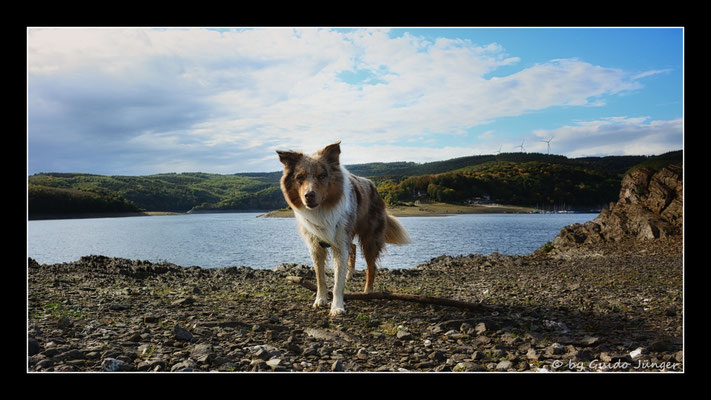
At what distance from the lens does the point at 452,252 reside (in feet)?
59.5

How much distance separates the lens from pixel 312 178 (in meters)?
6.18

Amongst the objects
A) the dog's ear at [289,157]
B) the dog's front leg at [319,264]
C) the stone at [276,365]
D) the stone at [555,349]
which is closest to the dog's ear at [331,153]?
the dog's ear at [289,157]

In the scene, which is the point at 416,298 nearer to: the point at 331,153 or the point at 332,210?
the point at 332,210

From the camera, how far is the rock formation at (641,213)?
17.4 m

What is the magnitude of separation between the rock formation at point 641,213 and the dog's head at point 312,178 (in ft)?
53.2

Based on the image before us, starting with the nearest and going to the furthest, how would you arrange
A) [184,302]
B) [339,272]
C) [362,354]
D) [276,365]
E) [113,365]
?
1. [113,365]
2. [276,365]
3. [362,354]
4. [339,272]
5. [184,302]

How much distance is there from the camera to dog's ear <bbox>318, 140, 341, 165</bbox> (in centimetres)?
658

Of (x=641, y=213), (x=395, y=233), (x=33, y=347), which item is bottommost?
(x=33, y=347)

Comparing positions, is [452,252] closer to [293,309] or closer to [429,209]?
[293,309]

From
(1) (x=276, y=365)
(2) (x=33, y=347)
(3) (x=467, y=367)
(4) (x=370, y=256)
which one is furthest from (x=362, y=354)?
(2) (x=33, y=347)

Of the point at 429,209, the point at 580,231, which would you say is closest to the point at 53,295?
the point at 580,231

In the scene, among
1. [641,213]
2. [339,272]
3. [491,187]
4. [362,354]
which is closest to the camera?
[362,354]

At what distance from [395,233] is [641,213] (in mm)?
15227

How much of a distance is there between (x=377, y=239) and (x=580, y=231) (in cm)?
1561
